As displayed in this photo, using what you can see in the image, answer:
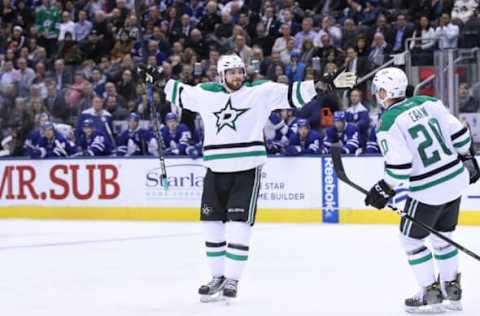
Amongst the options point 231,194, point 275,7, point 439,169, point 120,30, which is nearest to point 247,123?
point 231,194

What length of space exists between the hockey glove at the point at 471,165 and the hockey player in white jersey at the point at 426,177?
49mm

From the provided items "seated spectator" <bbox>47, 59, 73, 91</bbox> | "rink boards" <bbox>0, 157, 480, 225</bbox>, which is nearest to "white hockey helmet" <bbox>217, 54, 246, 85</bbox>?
"rink boards" <bbox>0, 157, 480, 225</bbox>

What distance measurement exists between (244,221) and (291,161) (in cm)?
545

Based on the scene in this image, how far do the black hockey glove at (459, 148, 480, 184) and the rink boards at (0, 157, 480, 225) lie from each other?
15.7 ft

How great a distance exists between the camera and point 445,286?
241 inches

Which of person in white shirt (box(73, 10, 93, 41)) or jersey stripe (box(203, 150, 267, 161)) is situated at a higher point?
person in white shirt (box(73, 10, 93, 41))

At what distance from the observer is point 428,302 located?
6.06 metres

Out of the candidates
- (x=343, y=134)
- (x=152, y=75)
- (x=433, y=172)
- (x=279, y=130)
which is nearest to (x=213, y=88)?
(x=152, y=75)

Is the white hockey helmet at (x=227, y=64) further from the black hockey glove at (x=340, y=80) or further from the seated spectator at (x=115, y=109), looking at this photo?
the seated spectator at (x=115, y=109)

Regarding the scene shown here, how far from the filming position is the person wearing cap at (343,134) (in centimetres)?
1194

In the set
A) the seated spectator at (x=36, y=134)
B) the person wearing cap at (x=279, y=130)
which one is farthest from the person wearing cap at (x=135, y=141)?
the person wearing cap at (x=279, y=130)

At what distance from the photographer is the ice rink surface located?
21.2 feet

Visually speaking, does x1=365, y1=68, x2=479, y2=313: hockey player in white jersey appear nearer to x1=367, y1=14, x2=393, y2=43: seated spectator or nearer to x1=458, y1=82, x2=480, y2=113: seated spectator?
x1=458, y1=82, x2=480, y2=113: seated spectator

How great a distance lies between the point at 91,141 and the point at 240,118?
22.0ft
